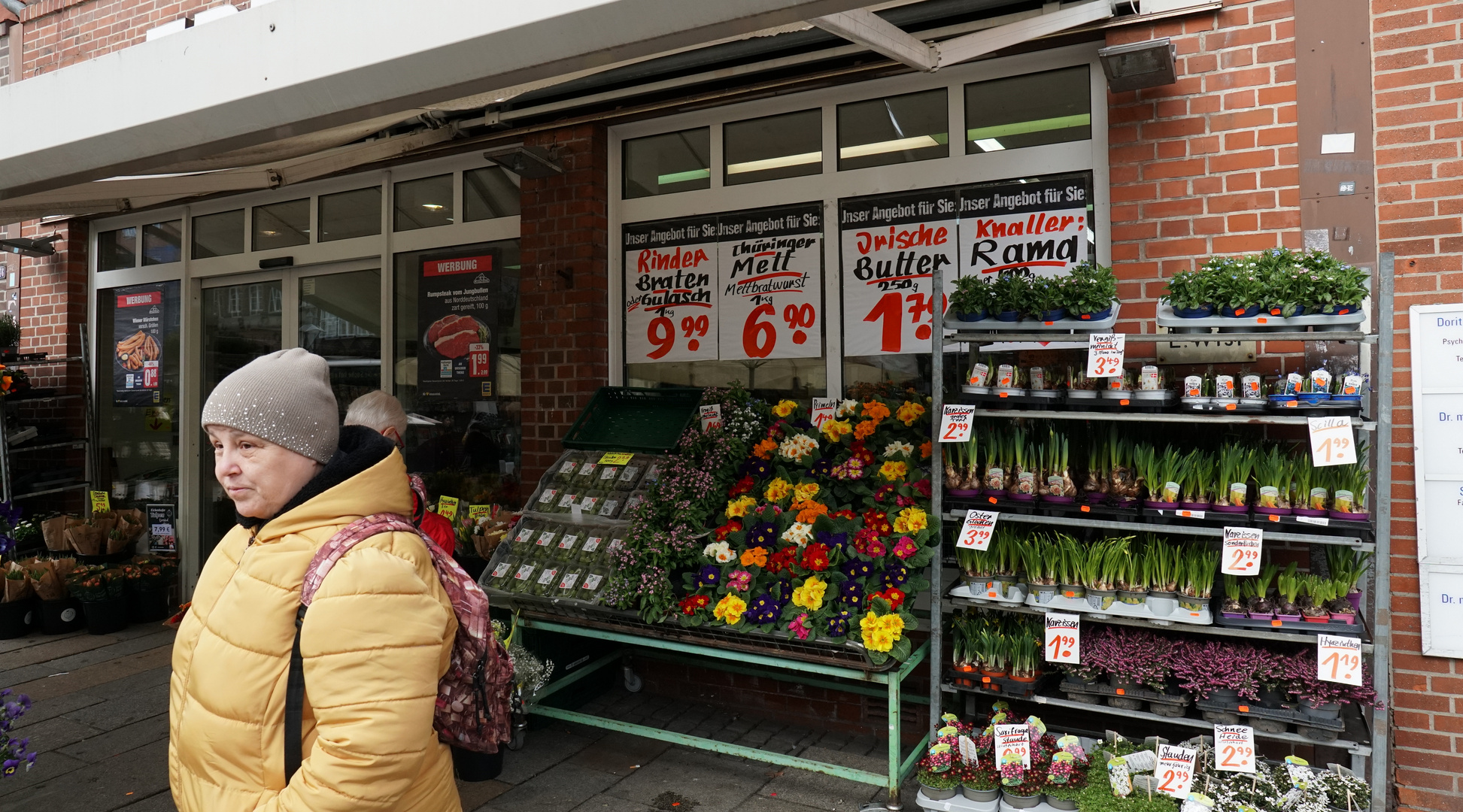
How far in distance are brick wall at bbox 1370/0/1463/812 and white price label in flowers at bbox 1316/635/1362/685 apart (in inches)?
28.3

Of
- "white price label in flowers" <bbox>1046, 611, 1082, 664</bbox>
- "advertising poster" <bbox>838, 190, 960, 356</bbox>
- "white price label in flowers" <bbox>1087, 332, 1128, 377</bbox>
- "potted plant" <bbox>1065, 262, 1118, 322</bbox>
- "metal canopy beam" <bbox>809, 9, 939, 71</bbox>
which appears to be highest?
"metal canopy beam" <bbox>809, 9, 939, 71</bbox>

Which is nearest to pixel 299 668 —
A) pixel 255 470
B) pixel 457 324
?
pixel 255 470

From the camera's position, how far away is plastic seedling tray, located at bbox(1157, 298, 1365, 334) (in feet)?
10.5

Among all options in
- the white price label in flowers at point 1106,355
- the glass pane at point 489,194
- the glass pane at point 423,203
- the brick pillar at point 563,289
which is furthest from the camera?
the glass pane at point 423,203

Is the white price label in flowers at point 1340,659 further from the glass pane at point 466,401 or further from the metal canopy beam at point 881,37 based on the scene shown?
the glass pane at point 466,401

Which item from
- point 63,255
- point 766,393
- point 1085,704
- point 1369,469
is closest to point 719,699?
point 766,393

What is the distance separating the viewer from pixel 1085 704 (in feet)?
11.7

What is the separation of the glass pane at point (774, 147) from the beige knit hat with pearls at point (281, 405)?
11.7ft

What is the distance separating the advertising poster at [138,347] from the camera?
775 cm

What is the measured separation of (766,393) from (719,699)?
185 cm

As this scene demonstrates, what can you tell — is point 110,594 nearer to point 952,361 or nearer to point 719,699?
point 719,699

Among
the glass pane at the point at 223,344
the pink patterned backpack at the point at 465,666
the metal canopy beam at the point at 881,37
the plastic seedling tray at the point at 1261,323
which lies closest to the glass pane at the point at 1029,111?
the metal canopy beam at the point at 881,37

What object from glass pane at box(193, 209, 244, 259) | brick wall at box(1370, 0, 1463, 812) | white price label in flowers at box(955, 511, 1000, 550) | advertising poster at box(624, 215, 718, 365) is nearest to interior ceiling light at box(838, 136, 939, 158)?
advertising poster at box(624, 215, 718, 365)

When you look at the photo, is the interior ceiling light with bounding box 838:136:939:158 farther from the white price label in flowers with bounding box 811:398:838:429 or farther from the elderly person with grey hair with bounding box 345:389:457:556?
the elderly person with grey hair with bounding box 345:389:457:556
